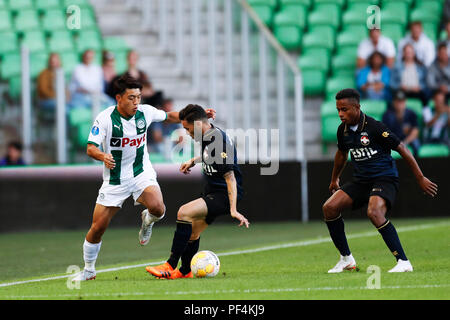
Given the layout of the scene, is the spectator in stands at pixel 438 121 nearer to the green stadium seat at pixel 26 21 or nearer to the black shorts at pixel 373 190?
the green stadium seat at pixel 26 21

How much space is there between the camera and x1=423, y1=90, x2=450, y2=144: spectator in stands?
16.8m

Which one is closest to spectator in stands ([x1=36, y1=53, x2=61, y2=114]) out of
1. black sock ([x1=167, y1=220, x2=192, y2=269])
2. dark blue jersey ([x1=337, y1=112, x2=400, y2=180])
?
black sock ([x1=167, y1=220, x2=192, y2=269])

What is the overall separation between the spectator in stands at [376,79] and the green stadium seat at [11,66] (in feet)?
20.2

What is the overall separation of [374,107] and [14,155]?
6382 mm

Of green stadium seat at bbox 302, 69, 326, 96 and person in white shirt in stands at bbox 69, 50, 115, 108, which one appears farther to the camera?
green stadium seat at bbox 302, 69, 326, 96

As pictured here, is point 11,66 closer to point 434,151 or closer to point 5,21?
point 5,21

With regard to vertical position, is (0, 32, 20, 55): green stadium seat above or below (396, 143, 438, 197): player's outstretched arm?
above

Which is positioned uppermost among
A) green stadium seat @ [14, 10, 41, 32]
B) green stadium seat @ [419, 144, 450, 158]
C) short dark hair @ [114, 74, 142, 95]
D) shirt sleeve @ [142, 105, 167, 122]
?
green stadium seat @ [14, 10, 41, 32]

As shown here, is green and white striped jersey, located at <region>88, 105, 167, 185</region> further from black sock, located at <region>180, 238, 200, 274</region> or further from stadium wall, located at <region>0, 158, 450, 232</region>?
stadium wall, located at <region>0, 158, 450, 232</region>

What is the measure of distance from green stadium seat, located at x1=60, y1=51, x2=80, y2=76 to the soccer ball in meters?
8.98

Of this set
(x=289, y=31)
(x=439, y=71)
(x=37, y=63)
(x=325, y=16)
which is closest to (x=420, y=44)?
(x=439, y=71)
